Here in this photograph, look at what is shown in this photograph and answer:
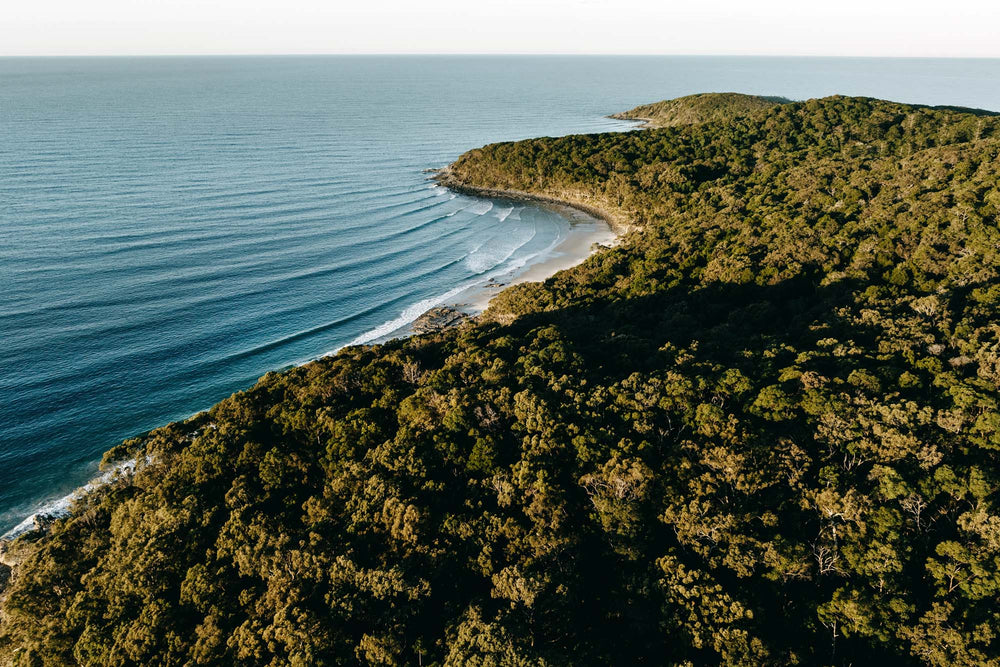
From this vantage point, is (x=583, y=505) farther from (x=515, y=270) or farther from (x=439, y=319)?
(x=515, y=270)

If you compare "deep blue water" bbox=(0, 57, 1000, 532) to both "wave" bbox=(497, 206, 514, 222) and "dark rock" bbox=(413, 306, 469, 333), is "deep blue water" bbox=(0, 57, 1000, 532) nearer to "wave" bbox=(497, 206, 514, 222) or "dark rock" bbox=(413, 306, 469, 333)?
"wave" bbox=(497, 206, 514, 222)

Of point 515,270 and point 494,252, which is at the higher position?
point 494,252

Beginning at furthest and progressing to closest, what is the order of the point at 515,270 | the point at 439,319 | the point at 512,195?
the point at 512,195, the point at 515,270, the point at 439,319

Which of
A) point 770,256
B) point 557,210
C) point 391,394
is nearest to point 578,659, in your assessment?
point 391,394

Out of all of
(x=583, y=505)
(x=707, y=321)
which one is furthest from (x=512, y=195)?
(x=583, y=505)

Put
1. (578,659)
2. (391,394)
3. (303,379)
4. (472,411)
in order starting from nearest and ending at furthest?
1. (578,659)
2. (472,411)
3. (391,394)
4. (303,379)

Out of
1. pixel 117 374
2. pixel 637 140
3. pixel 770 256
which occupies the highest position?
pixel 637 140

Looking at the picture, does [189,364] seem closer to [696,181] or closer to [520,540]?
[520,540]

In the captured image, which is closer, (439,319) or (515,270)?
(439,319)

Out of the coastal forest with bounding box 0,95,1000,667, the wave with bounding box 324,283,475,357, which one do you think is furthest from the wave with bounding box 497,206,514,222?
the coastal forest with bounding box 0,95,1000,667
